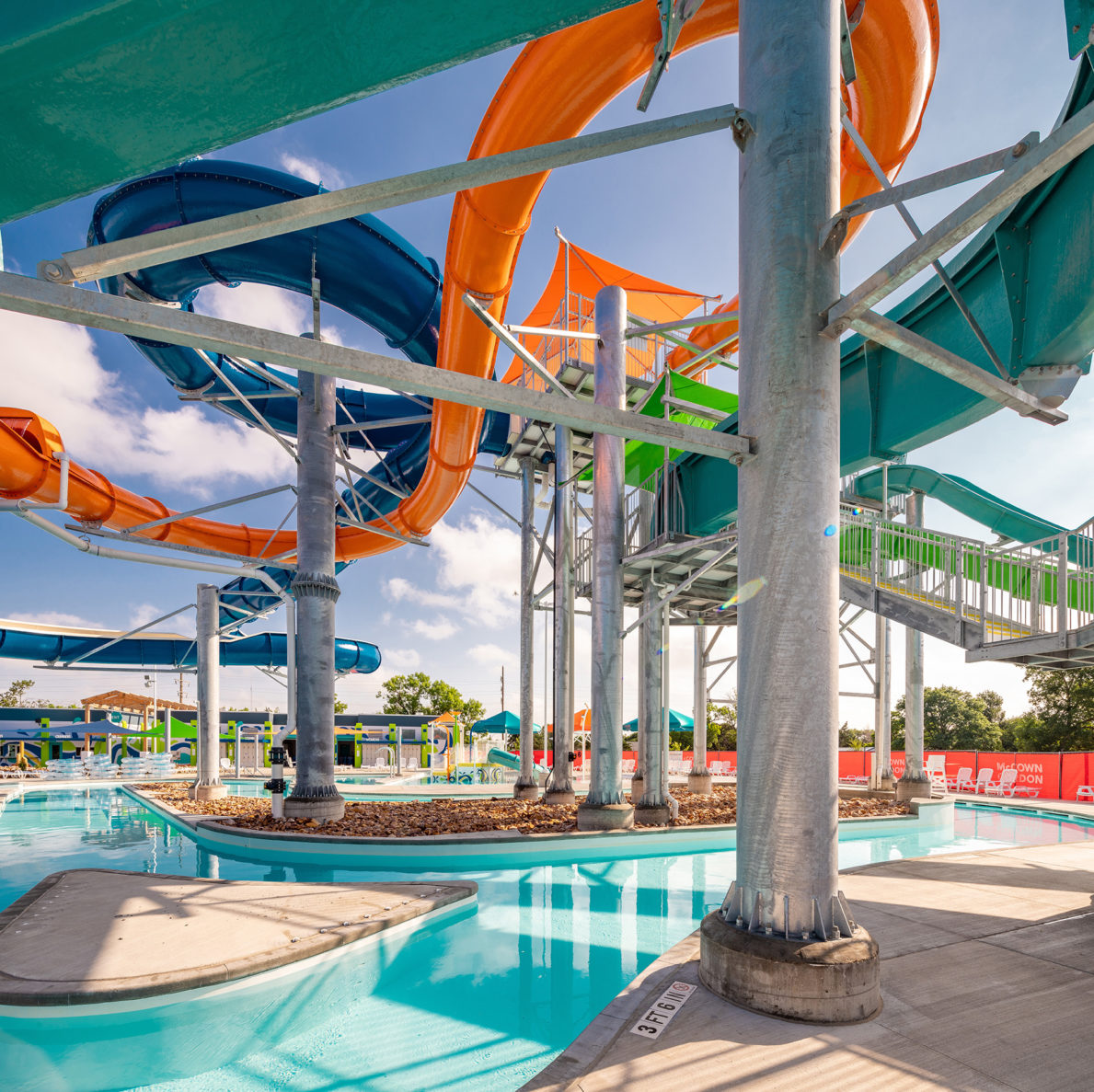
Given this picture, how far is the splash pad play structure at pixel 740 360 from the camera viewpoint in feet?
10.8

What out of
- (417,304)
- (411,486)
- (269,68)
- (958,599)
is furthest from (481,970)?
(411,486)

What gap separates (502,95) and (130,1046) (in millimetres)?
8097

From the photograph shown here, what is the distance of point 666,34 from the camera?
391 centimetres

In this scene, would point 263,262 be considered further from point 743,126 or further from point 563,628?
point 563,628

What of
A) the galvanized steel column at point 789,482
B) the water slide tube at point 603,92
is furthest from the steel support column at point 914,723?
the galvanized steel column at point 789,482

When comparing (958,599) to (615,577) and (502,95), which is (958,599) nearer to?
(615,577)

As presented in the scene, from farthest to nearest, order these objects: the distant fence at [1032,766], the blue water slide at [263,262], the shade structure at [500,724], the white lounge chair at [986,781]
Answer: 1. the shade structure at [500,724]
2. the white lounge chair at [986,781]
3. the distant fence at [1032,766]
4. the blue water slide at [263,262]

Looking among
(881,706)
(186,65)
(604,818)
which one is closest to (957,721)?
(881,706)

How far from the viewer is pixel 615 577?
11.0 meters

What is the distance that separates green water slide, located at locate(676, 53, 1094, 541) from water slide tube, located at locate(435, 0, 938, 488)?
8.72 ft

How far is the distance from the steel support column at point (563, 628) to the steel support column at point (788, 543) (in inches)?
404

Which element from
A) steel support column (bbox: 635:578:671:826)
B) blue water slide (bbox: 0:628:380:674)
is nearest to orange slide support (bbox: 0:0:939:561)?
steel support column (bbox: 635:578:671:826)

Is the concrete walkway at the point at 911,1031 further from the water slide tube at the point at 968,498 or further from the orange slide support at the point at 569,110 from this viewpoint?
the water slide tube at the point at 968,498

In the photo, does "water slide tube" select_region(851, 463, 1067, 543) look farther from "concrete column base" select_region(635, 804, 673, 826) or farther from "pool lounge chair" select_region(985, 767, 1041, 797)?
"concrete column base" select_region(635, 804, 673, 826)
